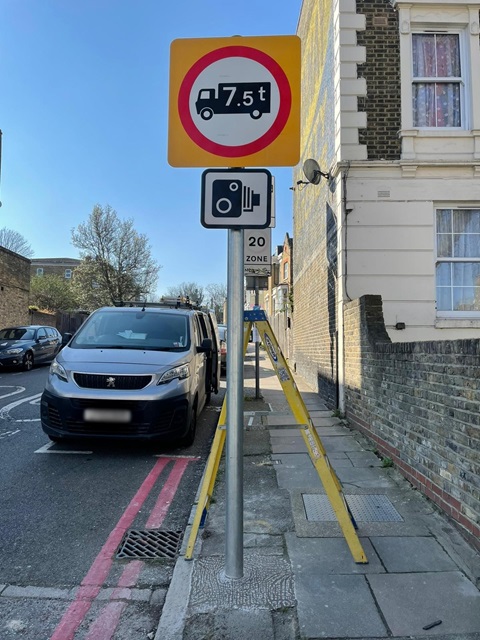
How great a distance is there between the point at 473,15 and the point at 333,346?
589cm

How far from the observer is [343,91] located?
308 inches

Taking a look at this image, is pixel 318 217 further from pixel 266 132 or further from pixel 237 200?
pixel 237 200

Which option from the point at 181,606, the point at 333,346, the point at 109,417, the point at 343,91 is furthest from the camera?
the point at 333,346

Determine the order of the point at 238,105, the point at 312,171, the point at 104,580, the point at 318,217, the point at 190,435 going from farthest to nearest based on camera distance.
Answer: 1. the point at 318,217
2. the point at 312,171
3. the point at 190,435
4. the point at 104,580
5. the point at 238,105

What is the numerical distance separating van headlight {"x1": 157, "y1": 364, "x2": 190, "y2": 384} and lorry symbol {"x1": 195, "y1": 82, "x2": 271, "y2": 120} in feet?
11.3

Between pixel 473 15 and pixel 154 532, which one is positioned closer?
pixel 154 532

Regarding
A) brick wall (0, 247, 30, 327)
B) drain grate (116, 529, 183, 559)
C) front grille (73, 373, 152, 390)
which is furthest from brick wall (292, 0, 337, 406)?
brick wall (0, 247, 30, 327)

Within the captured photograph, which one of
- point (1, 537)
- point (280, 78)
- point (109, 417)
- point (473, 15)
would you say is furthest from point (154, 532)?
point (473, 15)

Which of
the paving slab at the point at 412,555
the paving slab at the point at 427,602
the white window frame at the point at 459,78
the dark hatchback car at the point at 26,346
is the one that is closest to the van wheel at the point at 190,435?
the paving slab at the point at 412,555

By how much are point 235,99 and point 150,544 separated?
308cm

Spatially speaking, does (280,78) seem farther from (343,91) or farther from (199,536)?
(343,91)

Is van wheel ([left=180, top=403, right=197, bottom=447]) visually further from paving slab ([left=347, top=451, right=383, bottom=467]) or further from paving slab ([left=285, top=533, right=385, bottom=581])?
paving slab ([left=285, top=533, right=385, bottom=581])

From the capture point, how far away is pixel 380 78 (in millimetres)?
7922

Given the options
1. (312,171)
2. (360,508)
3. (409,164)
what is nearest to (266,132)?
(360,508)
